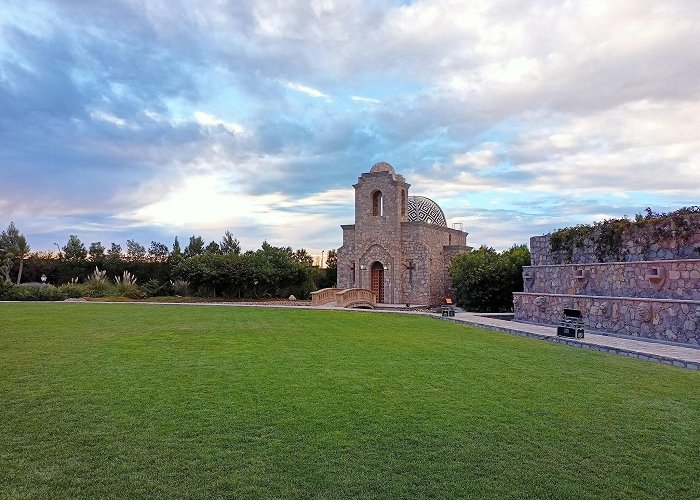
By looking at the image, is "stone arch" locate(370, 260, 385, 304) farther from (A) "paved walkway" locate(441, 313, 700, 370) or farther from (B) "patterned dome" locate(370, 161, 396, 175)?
(A) "paved walkway" locate(441, 313, 700, 370)

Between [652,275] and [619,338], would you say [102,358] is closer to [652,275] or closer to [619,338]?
[619,338]

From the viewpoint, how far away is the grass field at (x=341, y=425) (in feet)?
12.3

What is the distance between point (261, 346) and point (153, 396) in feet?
13.2

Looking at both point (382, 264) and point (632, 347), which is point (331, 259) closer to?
point (382, 264)

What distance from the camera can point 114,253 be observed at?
43.8 metres

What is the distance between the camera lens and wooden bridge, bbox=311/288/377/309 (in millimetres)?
26875

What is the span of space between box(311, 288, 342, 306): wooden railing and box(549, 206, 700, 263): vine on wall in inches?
506

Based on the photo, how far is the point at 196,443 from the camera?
4.45 m

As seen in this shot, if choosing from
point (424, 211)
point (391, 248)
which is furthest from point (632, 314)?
point (424, 211)

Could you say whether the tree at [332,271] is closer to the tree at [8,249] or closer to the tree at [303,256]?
the tree at [303,256]

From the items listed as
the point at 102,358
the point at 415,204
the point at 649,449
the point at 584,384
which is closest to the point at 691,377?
the point at 584,384

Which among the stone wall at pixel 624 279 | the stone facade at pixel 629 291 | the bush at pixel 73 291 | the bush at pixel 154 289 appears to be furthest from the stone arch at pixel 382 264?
the bush at pixel 73 291

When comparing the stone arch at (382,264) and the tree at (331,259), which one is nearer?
the stone arch at (382,264)

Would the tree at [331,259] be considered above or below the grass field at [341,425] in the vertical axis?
above
